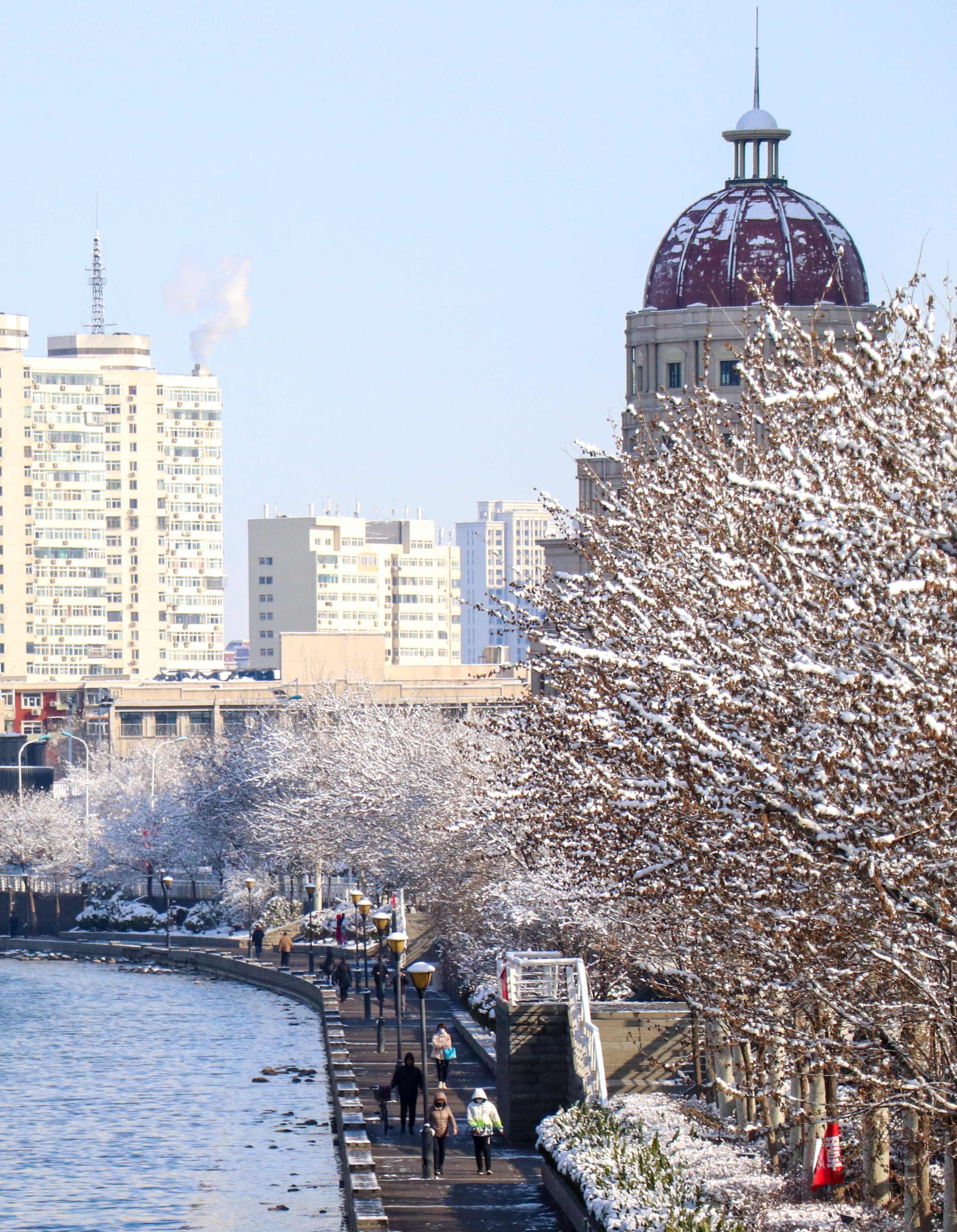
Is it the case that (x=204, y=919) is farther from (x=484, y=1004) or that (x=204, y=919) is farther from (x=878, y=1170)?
(x=878, y=1170)

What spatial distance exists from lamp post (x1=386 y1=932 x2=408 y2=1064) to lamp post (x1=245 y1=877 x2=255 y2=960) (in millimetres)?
28661

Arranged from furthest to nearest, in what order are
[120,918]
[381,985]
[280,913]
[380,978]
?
[120,918] < [280,913] < [380,978] < [381,985]

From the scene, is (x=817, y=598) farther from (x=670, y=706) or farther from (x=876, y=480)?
(x=876, y=480)

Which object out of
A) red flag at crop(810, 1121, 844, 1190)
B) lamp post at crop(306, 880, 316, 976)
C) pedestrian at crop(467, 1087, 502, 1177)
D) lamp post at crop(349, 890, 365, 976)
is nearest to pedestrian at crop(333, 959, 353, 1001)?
lamp post at crop(349, 890, 365, 976)

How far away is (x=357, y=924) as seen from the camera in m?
76.6

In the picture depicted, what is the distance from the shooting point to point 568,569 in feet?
236

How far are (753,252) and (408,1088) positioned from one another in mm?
41790

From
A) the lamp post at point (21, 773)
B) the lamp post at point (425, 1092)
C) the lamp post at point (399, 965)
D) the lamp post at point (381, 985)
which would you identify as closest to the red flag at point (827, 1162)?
the lamp post at point (425, 1092)

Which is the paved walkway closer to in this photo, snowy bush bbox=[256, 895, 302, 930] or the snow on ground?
the snow on ground

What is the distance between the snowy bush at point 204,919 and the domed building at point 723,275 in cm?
2840

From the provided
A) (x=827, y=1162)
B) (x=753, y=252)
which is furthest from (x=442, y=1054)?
(x=753, y=252)

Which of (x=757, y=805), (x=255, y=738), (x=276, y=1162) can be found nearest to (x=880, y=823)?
(x=757, y=805)

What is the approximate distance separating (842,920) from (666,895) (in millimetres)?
4051

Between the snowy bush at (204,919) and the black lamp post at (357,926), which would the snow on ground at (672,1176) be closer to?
the black lamp post at (357,926)
